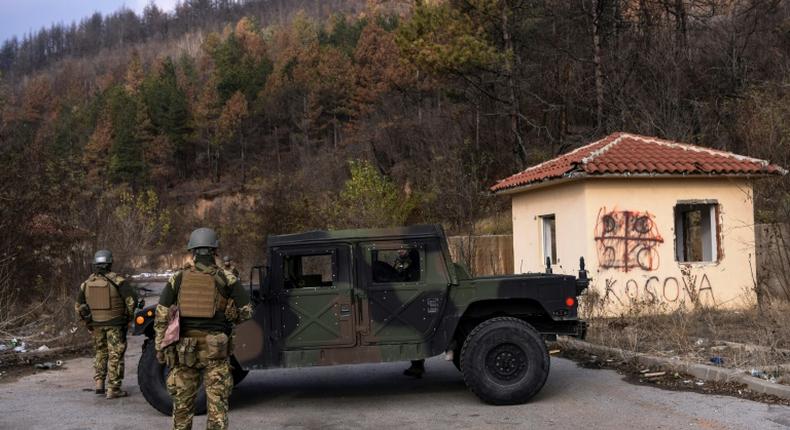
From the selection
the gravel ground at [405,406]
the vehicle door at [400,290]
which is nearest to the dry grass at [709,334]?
the gravel ground at [405,406]

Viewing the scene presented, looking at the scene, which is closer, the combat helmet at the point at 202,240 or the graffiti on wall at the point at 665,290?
the combat helmet at the point at 202,240

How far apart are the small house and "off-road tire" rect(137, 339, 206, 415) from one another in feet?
26.8

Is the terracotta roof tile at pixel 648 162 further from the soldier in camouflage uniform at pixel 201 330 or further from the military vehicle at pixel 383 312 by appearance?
the soldier in camouflage uniform at pixel 201 330

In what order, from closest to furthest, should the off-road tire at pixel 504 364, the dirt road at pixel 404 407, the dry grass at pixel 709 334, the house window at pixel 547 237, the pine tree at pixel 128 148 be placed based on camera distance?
the dirt road at pixel 404 407, the off-road tire at pixel 504 364, the dry grass at pixel 709 334, the house window at pixel 547 237, the pine tree at pixel 128 148

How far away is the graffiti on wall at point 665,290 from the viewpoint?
13.8 metres

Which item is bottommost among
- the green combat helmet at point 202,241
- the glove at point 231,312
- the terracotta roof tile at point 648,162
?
the glove at point 231,312

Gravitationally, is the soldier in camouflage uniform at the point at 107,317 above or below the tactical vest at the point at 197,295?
below

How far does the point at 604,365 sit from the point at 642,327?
202 centimetres

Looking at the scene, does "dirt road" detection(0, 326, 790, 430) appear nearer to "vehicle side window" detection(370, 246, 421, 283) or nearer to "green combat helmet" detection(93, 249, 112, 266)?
"vehicle side window" detection(370, 246, 421, 283)

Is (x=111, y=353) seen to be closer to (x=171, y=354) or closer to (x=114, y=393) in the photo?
(x=114, y=393)

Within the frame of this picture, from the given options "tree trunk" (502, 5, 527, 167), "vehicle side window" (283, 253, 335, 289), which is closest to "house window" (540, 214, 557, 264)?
"vehicle side window" (283, 253, 335, 289)

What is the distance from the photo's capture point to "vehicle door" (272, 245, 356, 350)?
7.75 metres

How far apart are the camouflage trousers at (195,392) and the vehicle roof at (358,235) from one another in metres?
2.11

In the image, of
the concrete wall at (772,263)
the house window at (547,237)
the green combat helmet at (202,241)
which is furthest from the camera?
the house window at (547,237)
